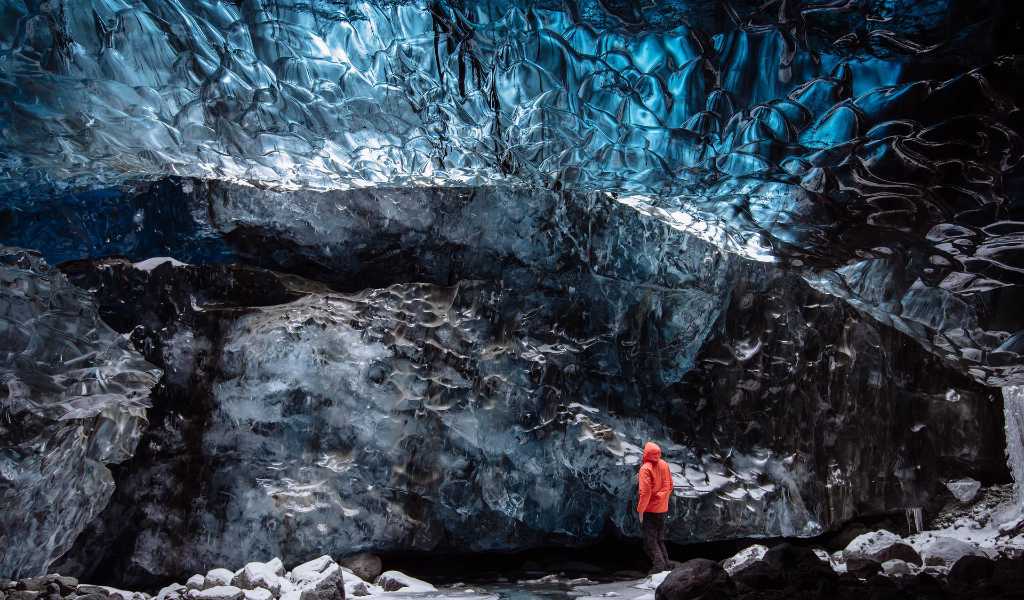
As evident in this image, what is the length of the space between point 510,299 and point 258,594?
2.76 m

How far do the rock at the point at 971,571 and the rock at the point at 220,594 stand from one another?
345 centimetres

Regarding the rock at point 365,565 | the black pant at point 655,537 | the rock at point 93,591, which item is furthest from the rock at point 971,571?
the rock at point 93,591

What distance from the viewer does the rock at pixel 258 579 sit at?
3986mm

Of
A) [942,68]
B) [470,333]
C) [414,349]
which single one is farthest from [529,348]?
[942,68]

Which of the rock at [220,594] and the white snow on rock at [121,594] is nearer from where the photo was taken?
the rock at [220,594]

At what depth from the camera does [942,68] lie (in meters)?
1.90

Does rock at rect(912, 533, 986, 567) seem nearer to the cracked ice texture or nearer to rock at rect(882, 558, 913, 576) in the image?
rock at rect(882, 558, 913, 576)

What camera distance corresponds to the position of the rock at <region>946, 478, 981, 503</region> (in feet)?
20.2

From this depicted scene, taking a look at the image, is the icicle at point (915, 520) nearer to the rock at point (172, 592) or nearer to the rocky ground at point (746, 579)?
the rocky ground at point (746, 579)

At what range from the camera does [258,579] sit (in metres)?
4.02

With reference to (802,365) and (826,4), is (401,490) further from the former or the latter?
(826,4)

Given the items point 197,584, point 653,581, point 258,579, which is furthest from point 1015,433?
point 197,584

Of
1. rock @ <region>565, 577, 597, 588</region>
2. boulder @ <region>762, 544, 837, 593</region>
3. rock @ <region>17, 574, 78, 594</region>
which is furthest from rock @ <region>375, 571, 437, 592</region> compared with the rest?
boulder @ <region>762, 544, 837, 593</region>

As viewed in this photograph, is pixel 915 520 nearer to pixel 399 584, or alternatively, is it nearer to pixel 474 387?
pixel 474 387
